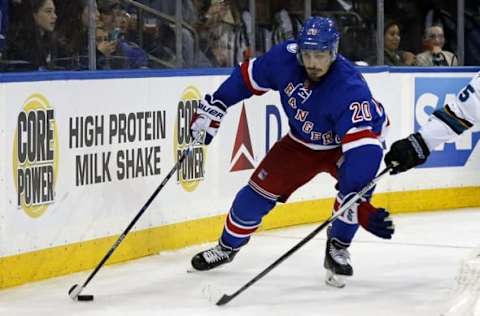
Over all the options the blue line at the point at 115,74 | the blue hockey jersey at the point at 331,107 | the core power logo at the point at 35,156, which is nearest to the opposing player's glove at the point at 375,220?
the blue hockey jersey at the point at 331,107

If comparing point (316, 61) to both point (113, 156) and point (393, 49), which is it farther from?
point (393, 49)

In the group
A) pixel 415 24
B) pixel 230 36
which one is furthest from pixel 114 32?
pixel 415 24

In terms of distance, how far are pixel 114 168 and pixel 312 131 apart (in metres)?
1.13

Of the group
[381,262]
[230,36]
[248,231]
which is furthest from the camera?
[230,36]

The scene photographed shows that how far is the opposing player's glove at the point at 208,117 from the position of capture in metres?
5.95

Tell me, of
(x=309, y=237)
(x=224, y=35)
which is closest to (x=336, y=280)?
(x=309, y=237)

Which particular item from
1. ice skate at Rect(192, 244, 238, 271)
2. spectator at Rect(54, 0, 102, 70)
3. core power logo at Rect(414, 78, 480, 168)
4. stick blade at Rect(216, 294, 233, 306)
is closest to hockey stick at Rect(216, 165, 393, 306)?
stick blade at Rect(216, 294, 233, 306)

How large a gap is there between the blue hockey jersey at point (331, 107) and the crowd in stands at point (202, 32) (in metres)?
1.00

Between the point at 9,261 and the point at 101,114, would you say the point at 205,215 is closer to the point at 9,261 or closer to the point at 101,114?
the point at 101,114

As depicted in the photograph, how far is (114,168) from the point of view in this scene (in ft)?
20.8

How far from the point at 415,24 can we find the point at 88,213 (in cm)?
392

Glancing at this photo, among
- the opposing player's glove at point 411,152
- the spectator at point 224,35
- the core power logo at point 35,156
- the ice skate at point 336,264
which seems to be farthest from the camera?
the spectator at point 224,35

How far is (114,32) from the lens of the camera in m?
6.84

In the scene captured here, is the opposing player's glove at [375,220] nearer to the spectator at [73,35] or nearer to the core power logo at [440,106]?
the spectator at [73,35]
